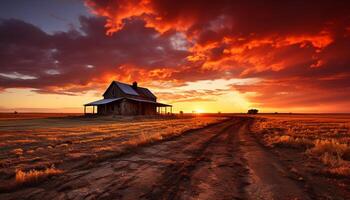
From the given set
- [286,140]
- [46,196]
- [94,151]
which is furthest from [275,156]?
[46,196]

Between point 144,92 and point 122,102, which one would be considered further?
point 144,92

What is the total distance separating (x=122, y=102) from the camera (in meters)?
48.7

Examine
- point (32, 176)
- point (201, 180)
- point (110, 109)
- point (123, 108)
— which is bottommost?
point (201, 180)

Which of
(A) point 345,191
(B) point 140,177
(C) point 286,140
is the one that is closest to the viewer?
(A) point 345,191

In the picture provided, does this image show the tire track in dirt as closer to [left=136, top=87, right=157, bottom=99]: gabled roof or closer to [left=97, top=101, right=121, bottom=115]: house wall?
[left=97, top=101, right=121, bottom=115]: house wall

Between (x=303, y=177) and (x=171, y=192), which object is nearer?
(x=171, y=192)

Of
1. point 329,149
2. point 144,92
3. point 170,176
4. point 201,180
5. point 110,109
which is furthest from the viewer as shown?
point 144,92

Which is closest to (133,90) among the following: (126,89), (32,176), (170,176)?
(126,89)

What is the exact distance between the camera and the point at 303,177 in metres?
6.61

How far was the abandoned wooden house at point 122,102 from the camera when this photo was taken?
1914 inches

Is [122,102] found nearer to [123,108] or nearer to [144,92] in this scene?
[123,108]

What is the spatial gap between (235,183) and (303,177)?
230cm

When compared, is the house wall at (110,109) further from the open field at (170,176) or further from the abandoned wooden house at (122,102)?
the open field at (170,176)

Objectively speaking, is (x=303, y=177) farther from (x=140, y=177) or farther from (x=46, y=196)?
(x=46, y=196)
